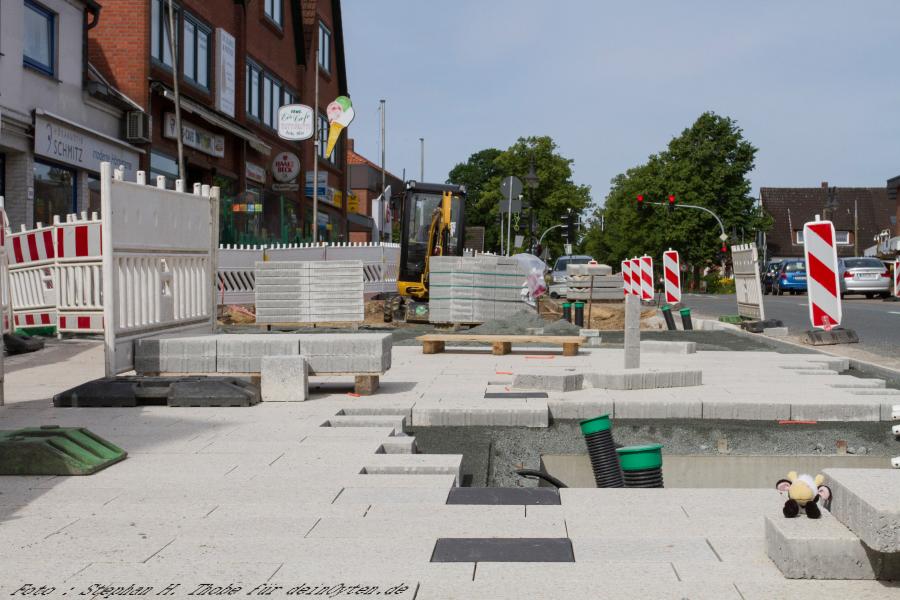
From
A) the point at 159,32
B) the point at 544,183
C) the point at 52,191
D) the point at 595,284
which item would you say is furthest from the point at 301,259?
the point at 544,183

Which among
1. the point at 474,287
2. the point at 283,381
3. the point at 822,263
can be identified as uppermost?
the point at 822,263

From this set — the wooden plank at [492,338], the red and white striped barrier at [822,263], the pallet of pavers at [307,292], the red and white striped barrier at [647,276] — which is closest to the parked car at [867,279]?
the red and white striped barrier at [647,276]

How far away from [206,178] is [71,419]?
2255 centimetres

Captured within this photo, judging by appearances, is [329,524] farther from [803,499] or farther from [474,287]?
[474,287]

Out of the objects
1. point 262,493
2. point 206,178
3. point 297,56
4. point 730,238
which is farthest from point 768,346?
point 730,238

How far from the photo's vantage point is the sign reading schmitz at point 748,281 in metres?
18.2

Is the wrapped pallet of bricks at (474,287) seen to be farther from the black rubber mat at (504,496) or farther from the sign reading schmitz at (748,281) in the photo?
the black rubber mat at (504,496)

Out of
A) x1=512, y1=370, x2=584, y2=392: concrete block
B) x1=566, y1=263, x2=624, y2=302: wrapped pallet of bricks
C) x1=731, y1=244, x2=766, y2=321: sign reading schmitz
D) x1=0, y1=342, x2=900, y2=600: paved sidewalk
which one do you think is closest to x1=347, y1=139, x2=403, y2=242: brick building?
x1=566, y1=263, x2=624, y2=302: wrapped pallet of bricks

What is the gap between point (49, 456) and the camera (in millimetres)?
5344

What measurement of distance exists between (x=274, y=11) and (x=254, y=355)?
3030 cm

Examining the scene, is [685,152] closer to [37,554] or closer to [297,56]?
[297,56]

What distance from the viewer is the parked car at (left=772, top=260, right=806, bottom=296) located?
46.0 metres

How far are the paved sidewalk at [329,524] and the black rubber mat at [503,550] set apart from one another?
0.06 metres

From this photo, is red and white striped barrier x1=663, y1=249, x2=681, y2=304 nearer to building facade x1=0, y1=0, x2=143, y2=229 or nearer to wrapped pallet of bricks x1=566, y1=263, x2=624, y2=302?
wrapped pallet of bricks x1=566, y1=263, x2=624, y2=302
